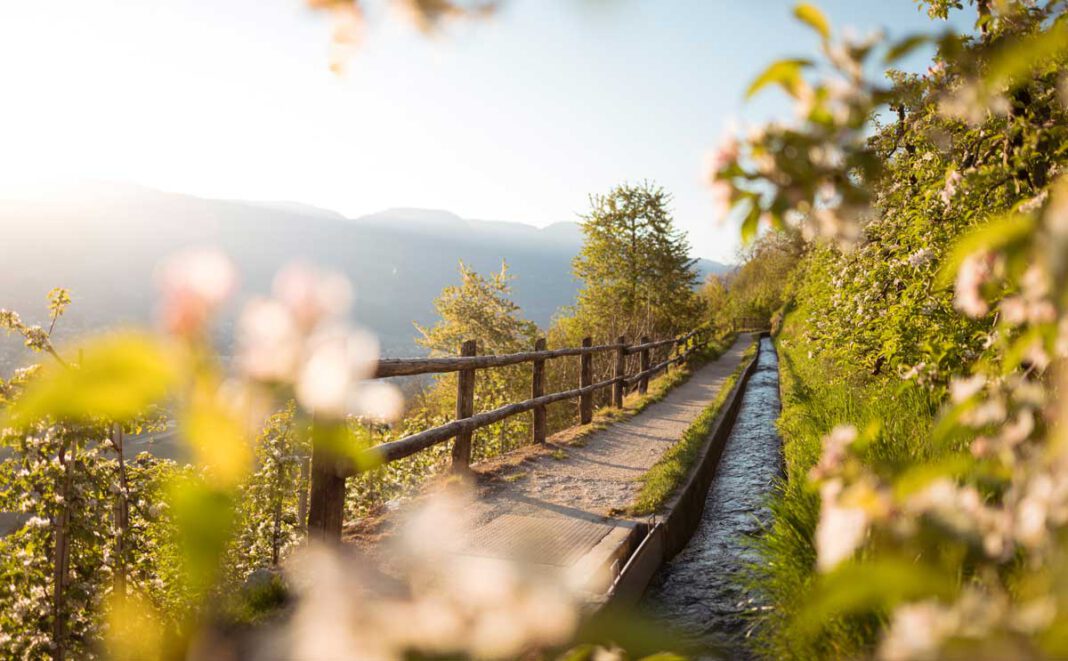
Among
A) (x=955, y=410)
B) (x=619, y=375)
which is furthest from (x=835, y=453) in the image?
(x=619, y=375)

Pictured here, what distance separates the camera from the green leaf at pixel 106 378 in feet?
Answer: 1.52

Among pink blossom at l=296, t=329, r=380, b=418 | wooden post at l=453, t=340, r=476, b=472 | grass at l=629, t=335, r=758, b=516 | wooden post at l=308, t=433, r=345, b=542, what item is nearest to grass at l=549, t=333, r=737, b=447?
grass at l=629, t=335, r=758, b=516

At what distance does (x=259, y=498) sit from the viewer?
18.3 m

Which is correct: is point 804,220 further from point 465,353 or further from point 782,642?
point 465,353

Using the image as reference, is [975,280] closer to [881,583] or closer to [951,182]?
[881,583]

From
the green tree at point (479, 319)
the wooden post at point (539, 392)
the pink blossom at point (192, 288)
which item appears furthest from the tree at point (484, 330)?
the pink blossom at point (192, 288)

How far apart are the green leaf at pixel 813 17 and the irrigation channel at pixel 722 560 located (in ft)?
10.7

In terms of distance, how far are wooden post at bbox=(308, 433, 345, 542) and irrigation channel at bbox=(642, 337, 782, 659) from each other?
2.05 metres

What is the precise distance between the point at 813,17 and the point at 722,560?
15.1ft

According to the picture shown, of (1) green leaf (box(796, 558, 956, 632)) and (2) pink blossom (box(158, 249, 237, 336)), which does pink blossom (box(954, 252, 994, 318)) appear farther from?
(2) pink blossom (box(158, 249, 237, 336))

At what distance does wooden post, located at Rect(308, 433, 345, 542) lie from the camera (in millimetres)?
3924

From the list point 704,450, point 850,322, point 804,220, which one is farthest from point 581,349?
point 804,220

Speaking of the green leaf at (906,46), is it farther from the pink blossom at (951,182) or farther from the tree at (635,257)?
the tree at (635,257)

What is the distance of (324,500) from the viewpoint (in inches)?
155
